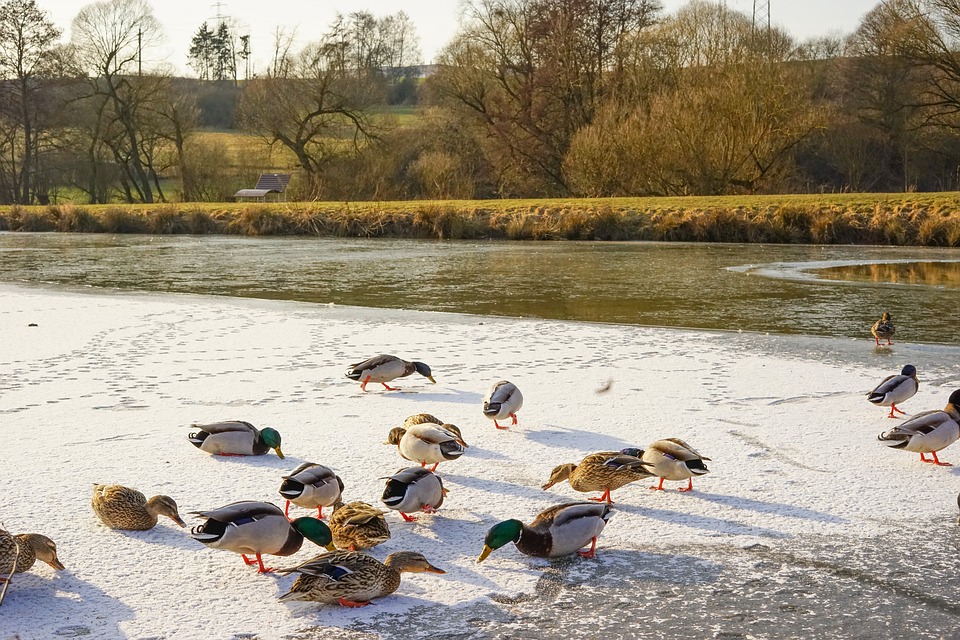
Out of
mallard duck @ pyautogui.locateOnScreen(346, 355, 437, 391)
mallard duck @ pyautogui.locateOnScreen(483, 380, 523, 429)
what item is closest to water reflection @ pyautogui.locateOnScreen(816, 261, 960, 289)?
mallard duck @ pyautogui.locateOnScreen(346, 355, 437, 391)

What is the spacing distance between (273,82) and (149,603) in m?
41.4

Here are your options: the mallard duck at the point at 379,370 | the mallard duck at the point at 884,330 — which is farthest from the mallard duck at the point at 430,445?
the mallard duck at the point at 884,330

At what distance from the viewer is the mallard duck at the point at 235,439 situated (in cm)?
477

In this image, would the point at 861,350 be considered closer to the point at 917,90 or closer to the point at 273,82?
the point at 917,90

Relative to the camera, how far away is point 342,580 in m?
3.12

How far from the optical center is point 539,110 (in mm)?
39125

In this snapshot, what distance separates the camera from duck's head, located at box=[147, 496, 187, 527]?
378 cm

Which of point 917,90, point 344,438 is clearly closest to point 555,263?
point 344,438

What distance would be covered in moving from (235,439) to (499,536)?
186 centimetres

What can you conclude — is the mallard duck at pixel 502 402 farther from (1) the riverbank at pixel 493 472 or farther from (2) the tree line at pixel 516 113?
(2) the tree line at pixel 516 113

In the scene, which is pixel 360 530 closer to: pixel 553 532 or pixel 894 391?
pixel 553 532

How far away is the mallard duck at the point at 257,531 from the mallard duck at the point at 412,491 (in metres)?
0.38

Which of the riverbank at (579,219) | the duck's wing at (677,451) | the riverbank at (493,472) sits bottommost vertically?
the riverbank at (493,472)

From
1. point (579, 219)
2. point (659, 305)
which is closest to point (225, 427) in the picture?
point (659, 305)
